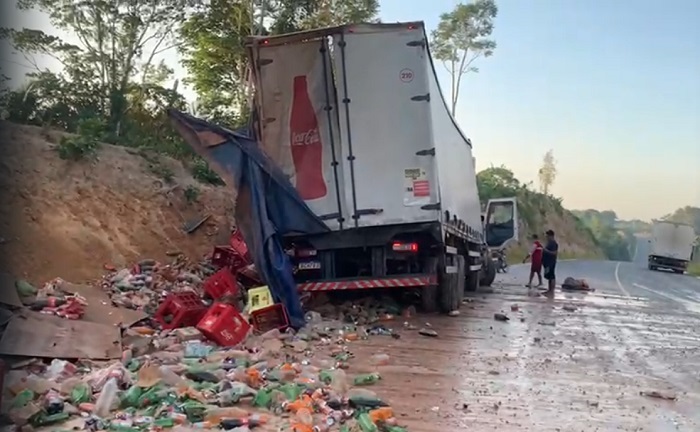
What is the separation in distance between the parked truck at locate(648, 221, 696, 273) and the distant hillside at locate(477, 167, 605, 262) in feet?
29.0

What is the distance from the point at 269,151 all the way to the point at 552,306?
759 centimetres

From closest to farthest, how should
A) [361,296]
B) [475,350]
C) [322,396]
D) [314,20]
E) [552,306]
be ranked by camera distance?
[322,396] < [475,350] < [361,296] < [552,306] < [314,20]

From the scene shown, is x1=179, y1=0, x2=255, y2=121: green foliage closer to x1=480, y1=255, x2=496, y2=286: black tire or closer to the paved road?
x1=480, y1=255, x2=496, y2=286: black tire

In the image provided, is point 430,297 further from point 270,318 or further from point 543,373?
point 543,373

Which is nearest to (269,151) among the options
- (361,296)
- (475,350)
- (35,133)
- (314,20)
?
(361,296)

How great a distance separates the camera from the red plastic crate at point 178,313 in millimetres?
8414

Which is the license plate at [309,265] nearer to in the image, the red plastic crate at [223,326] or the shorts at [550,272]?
the red plastic crate at [223,326]

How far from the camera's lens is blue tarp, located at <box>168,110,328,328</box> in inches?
373

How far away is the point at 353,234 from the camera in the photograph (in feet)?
35.1

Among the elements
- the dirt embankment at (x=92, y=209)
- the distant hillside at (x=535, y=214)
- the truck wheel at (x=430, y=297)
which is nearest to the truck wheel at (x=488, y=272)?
the dirt embankment at (x=92, y=209)

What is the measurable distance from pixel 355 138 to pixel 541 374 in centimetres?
434

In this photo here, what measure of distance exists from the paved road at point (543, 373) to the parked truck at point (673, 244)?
32824 millimetres

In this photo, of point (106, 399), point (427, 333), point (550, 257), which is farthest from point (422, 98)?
point (550, 257)

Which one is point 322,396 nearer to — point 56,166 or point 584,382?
point 584,382
